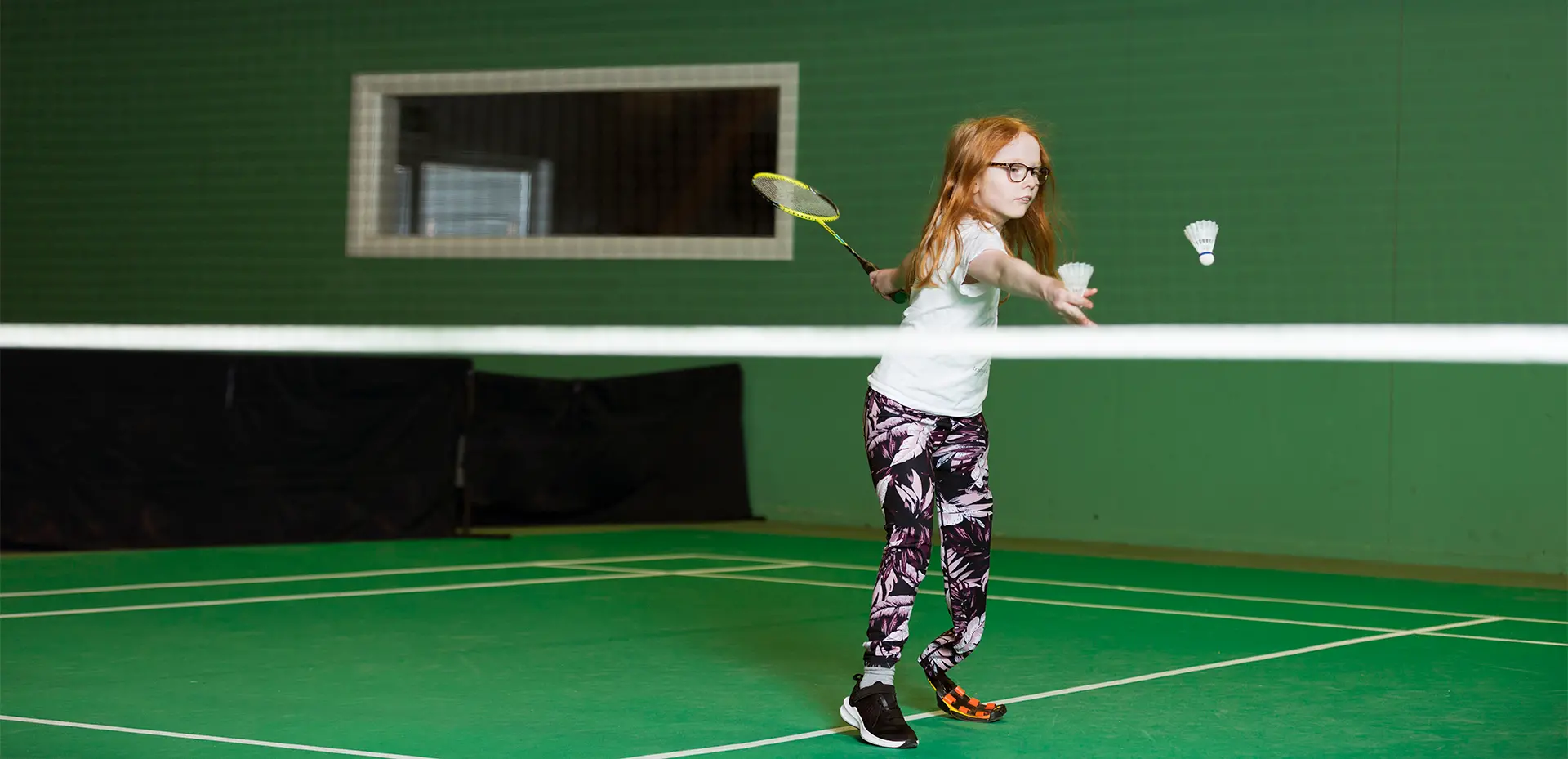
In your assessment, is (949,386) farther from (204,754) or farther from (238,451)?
(238,451)

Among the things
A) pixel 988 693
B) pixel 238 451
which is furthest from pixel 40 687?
pixel 238 451

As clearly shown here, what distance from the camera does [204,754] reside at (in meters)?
3.93

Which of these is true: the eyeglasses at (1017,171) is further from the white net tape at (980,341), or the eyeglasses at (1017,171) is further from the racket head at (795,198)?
the racket head at (795,198)

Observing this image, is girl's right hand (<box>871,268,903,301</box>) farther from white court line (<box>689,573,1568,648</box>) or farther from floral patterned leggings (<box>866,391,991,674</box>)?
white court line (<box>689,573,1568,648</box>)

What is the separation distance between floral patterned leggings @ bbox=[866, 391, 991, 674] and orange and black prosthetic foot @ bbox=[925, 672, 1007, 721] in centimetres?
24

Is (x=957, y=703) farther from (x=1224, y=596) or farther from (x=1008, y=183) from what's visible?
(x=1224, y=596)

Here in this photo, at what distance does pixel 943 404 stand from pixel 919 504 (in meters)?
0.23

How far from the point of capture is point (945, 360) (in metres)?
4.04

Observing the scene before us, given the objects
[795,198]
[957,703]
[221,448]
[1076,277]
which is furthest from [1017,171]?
[221,448]

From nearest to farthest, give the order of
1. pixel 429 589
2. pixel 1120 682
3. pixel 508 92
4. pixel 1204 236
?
1. pixel 1204 236
2. pixel 1120 682
3. pixel 429 589
4. pixel 508 92

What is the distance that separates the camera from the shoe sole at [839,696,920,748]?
13.3 ft

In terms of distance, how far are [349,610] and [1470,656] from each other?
378cm

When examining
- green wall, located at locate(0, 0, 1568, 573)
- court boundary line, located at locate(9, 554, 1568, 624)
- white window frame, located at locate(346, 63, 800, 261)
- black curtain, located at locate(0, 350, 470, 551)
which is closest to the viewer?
court boundary line, located at locate(9, 554, 1568, 624)

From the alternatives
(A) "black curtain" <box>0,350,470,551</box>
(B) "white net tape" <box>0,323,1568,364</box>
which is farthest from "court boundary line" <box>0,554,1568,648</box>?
(B) "white net tape" <box>0,323,1568,364</box>
